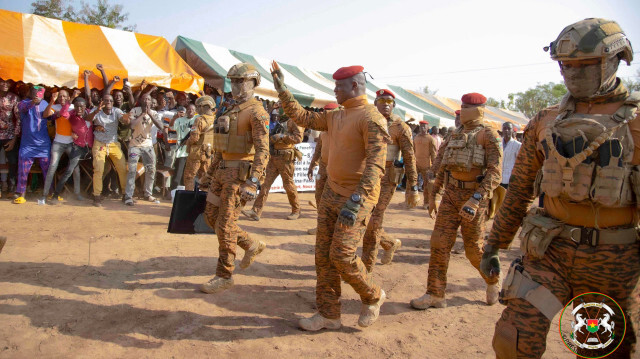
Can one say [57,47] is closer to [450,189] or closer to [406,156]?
[406,156]

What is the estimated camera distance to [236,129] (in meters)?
4.59

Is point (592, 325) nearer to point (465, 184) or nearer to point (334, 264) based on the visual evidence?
point (334, 264)

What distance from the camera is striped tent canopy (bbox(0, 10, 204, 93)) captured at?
26.6 ft

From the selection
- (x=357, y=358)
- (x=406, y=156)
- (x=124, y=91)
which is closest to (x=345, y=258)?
(x=357, y=358)

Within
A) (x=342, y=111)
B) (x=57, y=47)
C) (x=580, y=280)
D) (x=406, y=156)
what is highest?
(x=57, y=47)

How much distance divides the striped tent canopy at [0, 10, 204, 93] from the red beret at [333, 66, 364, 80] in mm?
6911

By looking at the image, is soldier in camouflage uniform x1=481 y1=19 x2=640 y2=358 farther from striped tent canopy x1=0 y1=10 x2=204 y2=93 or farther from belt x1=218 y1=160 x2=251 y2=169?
striped tent canopy x1=0 y1=10 x2=204 y2=93

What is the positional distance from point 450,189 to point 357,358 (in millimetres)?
2150

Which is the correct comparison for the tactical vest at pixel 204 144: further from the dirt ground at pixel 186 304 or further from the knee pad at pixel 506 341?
the knee pad at pixel 506 341

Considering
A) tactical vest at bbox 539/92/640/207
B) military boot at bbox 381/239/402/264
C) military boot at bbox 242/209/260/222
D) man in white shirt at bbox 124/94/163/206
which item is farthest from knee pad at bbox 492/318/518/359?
man in white shirt at bbox 124/94/163/206

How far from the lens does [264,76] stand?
12141mm

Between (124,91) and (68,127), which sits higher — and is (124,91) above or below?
above

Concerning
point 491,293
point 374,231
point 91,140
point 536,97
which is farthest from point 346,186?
point 536,97

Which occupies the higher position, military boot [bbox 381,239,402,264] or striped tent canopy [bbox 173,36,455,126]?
striped tent canopy [bbox 173,36,455,126]
